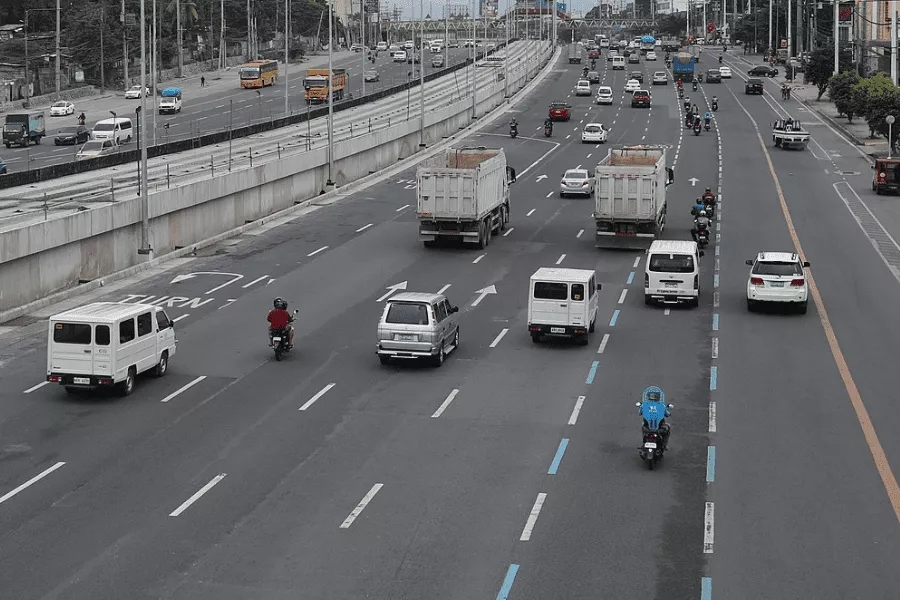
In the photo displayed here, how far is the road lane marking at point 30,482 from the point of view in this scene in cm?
2230

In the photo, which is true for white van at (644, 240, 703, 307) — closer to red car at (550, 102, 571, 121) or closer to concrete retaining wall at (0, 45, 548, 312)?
concrete retaining wall at (0, 45, 548, 312)

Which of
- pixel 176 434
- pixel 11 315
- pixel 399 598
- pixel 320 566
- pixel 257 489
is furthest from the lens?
pixel 11 315

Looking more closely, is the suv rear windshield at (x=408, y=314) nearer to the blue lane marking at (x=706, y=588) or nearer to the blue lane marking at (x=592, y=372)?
the blue lane marking at (x=592, y=372)

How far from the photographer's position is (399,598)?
17.9 metres

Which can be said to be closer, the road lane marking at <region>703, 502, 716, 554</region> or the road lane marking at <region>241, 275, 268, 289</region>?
the road lane marking at <region>703, 502, 716, 554</region>

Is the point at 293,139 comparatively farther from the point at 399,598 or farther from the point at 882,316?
the point at 399,598

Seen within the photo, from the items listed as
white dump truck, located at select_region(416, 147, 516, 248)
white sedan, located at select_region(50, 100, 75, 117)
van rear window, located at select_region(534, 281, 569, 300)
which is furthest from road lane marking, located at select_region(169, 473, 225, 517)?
white sedan, located at select_region(50, 100, 75, 117)

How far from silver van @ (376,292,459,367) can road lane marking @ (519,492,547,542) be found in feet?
31.6

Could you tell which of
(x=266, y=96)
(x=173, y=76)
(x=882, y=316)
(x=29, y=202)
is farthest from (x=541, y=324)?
(x=173, y=76)

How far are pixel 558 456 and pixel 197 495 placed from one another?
21.7ft

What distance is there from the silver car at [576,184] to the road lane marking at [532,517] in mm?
44303

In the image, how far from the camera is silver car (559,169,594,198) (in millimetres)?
65812

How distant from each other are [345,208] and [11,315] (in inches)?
1054

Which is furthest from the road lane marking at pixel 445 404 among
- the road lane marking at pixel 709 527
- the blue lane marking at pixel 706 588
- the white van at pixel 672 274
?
the white van at pixel 672 274
